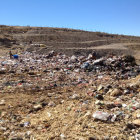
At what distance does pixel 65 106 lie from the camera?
2.98 meters

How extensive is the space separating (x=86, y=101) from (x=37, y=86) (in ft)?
4.77

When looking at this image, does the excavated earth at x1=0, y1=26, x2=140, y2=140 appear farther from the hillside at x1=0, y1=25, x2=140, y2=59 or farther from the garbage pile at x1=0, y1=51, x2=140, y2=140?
the hillside at x1=0, y1=25, x2=140, y2=59

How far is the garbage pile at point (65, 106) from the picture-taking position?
2.15 m

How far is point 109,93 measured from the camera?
11.3 feet

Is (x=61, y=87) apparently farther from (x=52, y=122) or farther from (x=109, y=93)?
(x=52, y=122)

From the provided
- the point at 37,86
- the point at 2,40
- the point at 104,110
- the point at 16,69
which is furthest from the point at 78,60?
the point at 2,40

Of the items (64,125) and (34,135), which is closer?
(34,135)

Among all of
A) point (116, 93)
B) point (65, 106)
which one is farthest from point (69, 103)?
point (116, 93)

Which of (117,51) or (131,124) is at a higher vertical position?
(117,51)

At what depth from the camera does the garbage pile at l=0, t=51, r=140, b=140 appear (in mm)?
2150

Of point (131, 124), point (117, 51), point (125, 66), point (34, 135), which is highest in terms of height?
point (117, 51)

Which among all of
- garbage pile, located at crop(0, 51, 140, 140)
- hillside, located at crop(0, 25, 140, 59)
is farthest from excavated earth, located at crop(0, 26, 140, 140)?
hillside, located at crop(0, 25, 140, 59)

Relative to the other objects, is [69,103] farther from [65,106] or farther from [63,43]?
[63,43]

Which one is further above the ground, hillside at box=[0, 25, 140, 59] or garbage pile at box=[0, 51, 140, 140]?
hillside at box=[0, 25, 140, 59]
